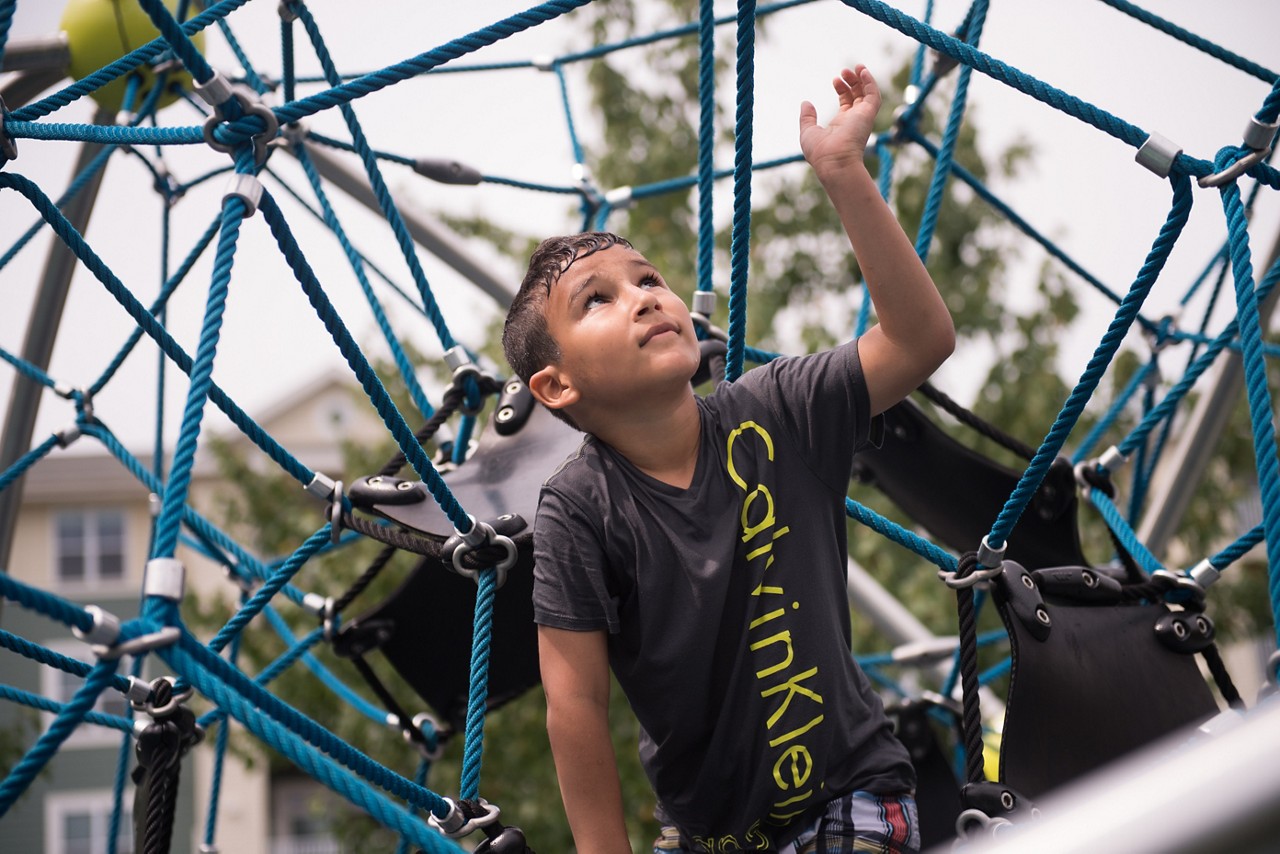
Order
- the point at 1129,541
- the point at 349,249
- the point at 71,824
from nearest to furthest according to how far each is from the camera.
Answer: the point at 1129,541 → the point at 349,249 → the point at 71,824

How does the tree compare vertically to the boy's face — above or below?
above

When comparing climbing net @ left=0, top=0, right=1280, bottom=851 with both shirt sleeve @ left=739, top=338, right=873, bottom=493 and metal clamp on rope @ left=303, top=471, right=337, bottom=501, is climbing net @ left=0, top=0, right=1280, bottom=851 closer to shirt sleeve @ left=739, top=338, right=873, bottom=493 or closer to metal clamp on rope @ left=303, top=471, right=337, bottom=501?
metal clamp on rope @ left=303, top=471, right=337, bottom=501

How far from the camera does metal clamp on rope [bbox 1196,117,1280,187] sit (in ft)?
3.53

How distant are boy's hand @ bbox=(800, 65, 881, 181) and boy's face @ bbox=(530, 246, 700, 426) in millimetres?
179

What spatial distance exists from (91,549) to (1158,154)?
11.8 m

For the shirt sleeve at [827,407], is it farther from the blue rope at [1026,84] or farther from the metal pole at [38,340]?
the metal pole at [38,340]

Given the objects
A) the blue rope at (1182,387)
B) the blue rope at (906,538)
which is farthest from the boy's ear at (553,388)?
the blue rope at (1182,387)

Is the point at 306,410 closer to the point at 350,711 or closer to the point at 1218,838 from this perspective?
the point at 350,711

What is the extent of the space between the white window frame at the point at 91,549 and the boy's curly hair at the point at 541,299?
1117 cm

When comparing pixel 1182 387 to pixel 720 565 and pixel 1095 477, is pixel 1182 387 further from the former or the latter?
pixel 720 565

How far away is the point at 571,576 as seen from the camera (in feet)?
3.57

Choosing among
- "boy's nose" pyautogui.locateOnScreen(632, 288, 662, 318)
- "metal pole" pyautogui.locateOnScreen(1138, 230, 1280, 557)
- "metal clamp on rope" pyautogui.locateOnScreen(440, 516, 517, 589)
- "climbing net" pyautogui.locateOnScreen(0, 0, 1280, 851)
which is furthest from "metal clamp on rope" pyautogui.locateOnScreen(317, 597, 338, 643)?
"metal pole" pyautogui.locateOnScreen(1138, 230, 1280, 557)

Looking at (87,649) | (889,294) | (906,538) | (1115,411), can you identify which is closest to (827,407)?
(889,294)

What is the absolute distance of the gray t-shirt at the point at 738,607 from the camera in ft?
3.54
